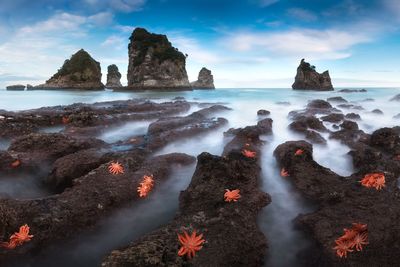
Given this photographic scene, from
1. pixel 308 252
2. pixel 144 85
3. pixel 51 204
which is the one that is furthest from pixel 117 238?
pixel 144 85

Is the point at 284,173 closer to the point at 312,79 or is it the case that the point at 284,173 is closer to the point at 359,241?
the point at 359,241

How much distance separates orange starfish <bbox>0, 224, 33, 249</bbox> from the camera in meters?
4.56

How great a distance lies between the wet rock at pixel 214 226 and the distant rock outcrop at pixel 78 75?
93712 mm

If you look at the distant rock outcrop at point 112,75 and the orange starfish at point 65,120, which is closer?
the orange starfish at point 65,120

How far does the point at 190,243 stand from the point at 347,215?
2.82 meters

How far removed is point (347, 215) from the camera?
4898mm

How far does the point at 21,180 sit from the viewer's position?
282 inches

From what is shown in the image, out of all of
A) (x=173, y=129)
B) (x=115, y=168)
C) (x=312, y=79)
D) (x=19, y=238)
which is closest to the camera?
(x=19, y=238)

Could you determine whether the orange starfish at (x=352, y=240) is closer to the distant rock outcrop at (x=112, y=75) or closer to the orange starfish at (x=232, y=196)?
the orange starfish at (x=232, y=196)

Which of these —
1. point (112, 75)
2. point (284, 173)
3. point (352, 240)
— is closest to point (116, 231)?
point (352, 240)

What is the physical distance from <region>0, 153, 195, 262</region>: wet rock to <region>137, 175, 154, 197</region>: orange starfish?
89mm

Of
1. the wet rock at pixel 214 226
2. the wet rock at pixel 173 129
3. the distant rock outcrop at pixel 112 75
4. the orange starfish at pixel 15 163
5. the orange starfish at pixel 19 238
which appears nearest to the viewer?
the wet rock at pixel 214 226

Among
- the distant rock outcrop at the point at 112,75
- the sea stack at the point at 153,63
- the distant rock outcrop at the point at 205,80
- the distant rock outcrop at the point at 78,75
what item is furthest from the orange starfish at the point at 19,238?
the distant rock outcrop at the point at 112,75

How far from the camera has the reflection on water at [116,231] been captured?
4746mm
